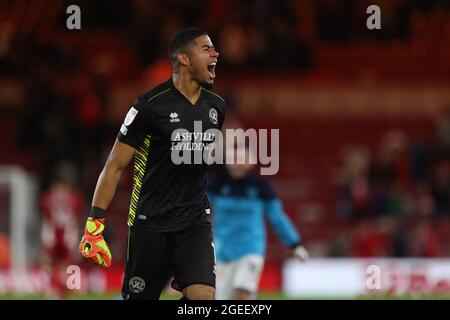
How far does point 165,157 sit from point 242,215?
333 centimetres

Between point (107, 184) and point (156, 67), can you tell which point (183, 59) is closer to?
point (107, 184)

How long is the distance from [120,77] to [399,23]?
5.18 m

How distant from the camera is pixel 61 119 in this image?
17.4 metres

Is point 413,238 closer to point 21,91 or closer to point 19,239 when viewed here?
point 19,239

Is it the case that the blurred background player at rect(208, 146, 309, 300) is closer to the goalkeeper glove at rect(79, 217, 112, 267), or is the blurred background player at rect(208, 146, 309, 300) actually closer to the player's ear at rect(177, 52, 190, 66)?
the player's ear at rect(177, 52, 190, 66)

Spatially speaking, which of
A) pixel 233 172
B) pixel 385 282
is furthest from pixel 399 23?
pixel 233 172

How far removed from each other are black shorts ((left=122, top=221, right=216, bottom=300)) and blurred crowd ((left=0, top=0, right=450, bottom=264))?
9.58 meters

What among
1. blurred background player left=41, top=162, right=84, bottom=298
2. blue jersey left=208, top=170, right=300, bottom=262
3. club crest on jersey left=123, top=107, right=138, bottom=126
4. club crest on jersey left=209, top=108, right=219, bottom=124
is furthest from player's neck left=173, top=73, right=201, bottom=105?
blurred background player left=41, top=162, right=84, bottom=298

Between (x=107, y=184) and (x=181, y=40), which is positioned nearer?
(x=107, y=184)

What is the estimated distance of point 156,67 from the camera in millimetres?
17203

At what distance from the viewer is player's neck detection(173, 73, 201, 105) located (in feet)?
23.0

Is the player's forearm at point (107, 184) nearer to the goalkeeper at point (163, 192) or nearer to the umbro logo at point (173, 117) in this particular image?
the goalkeeper at point (163, 192)

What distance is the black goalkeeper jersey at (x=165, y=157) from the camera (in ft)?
22.4

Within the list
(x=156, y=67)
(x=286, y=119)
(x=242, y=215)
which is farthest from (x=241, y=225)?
(x=286, y=119)
